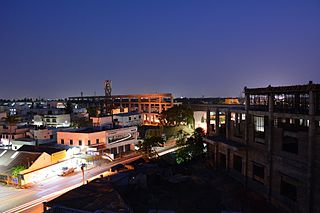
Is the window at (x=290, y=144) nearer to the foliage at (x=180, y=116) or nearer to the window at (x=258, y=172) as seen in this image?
the window at (x=258, y=172)

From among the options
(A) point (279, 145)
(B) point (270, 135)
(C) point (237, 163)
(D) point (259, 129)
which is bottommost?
(C) point (237, 163)

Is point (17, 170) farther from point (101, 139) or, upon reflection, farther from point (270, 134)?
point (270, 134)

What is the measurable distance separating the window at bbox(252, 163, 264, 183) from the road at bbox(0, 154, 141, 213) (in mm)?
21483

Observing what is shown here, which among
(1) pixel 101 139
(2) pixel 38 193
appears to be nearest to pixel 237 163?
(2) pixel 38 193

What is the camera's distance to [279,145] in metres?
21.9

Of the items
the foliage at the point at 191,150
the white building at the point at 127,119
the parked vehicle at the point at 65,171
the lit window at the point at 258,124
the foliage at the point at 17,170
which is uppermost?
the lit window at the point at 258,124

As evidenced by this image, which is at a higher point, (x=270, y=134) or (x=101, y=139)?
(x=270, y=134)

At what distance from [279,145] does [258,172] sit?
477cm

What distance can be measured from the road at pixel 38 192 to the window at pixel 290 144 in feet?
82.5

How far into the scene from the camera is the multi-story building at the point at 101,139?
141 feet

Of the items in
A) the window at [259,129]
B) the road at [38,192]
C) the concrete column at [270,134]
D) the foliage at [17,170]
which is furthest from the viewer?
the foliage at [17,170]

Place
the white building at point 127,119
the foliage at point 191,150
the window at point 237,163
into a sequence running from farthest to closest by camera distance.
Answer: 1. the white building at point 127,119
2. the foliage at point 191,150
3. the window at point 237,163

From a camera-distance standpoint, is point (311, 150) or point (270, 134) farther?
point (270, 134)

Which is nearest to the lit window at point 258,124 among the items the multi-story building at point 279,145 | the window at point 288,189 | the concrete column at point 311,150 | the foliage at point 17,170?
the multi-story building at point 279,145
